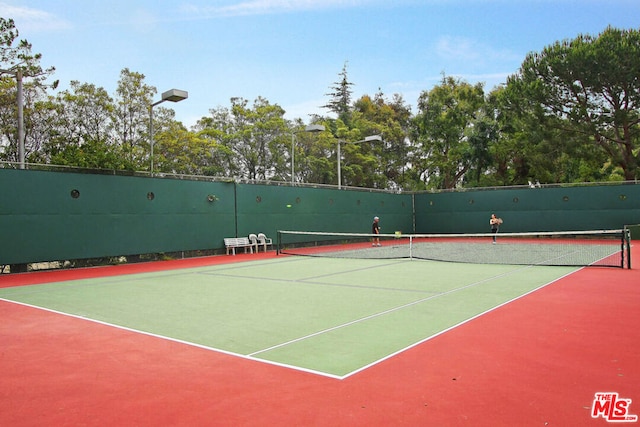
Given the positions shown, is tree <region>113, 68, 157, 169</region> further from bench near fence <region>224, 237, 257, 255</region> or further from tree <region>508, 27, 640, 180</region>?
tree <region>508, 27, 640, 180</region>

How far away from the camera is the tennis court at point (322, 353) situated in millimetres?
3434

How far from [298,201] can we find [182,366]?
16.7m

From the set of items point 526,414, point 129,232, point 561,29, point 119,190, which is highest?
point 561,29

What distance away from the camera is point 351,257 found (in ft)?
52.6

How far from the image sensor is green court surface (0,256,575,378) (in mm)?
5074

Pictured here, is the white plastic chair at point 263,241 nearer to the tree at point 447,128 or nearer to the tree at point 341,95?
the tree at point 447,128

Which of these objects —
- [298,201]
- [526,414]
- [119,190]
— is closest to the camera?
[526,414]

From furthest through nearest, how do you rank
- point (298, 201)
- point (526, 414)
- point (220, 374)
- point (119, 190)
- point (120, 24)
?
point (298, 201) < point (120, 24) < point (119, 190) < point (220, 374) < point (526, 414)

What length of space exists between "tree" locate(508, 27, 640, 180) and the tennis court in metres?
19.4

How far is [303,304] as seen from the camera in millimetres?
7496

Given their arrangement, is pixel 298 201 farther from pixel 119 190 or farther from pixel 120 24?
pixel 120 24

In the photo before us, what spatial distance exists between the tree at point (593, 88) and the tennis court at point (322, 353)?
19.4 meters

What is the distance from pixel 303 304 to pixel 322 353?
9.06 feet

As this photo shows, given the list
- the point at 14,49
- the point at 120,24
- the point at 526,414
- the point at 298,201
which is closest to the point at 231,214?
the point at 298,201
